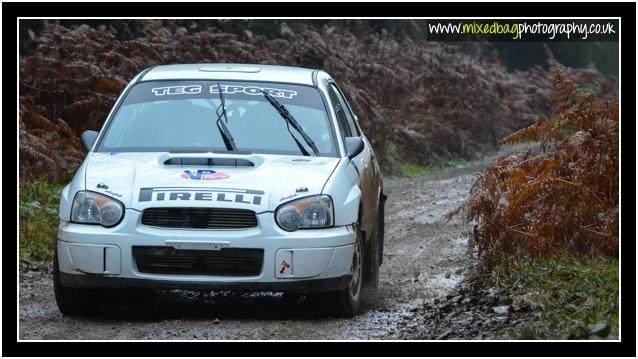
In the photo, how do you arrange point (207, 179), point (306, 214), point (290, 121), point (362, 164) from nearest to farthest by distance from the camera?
point (306, 214)
point (207, 179)
point (290, 121)
point (362, 164)

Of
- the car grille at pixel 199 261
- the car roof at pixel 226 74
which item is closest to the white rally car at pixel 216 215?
the car grille at pixel 199 261

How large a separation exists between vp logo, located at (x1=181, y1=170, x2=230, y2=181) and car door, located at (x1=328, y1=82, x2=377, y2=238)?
3.43ft

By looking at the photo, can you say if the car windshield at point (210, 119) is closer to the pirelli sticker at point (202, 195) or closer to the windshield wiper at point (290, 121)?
the windshield wiper at point (290, 121)

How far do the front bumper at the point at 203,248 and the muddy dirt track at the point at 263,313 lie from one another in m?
0.28

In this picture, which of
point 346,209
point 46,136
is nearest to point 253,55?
point 46,136

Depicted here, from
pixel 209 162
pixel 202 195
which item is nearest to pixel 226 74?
pixel 209 162

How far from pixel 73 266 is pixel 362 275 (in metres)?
2.00

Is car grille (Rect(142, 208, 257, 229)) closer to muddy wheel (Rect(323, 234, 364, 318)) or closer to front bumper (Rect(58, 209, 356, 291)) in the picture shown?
front bumper (Rect(58, 209, 356, 291))

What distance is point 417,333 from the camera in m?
7.05

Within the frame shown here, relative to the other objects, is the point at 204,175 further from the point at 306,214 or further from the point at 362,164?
the point at 362,164

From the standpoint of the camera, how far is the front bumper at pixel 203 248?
714 cm

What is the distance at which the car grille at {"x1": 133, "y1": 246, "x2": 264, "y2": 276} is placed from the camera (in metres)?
7.15

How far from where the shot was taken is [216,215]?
23.6ft

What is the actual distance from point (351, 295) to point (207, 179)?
1215 mm
